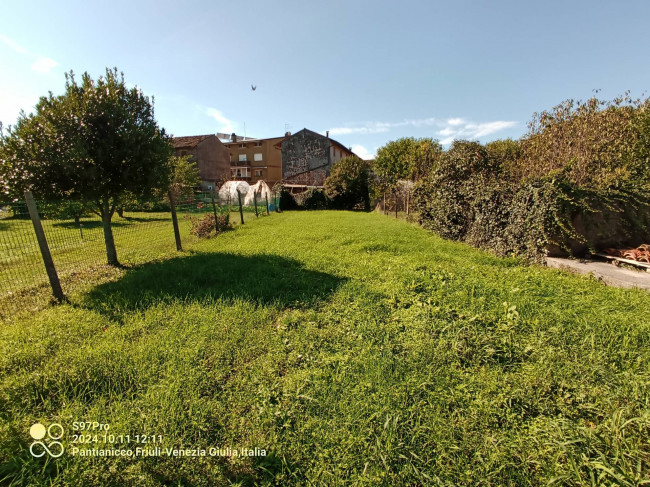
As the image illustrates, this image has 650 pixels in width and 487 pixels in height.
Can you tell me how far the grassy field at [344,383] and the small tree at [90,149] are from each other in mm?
2613

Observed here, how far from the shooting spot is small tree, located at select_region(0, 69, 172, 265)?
528cm

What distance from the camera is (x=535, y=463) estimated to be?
185 cm

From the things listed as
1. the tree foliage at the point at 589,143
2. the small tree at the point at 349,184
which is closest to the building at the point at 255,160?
the small tree at the point at 349,184

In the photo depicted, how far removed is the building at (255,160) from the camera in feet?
146

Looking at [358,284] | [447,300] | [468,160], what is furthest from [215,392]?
[468,160]

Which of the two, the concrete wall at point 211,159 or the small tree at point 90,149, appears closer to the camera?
the small tree at point 90,149

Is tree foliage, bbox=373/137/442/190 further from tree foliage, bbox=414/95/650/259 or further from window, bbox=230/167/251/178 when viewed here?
window, bbox=230/167/251/178

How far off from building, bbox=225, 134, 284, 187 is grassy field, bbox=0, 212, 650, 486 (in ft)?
137

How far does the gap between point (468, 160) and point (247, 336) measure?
9.98 metres

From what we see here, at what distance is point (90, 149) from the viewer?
223 inches

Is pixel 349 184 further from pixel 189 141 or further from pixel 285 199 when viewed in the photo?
pixel 189 141

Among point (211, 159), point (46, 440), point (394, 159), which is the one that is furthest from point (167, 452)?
point (211, 159)

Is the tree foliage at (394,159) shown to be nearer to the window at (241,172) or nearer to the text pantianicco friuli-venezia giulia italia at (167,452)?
the window at (241,172)

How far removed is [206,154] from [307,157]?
48.7ft
